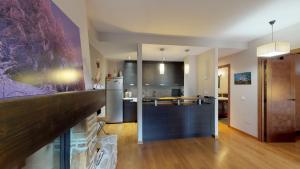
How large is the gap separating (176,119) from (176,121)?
0.17ft

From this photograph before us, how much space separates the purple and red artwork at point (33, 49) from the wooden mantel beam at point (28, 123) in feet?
0.44

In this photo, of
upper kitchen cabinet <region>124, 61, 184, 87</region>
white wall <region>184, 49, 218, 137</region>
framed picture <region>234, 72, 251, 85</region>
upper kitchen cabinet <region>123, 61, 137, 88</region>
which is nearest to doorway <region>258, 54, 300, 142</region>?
framed picture <region>234, 72, 251, 85</region>

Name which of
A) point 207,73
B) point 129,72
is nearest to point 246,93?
point 207,73

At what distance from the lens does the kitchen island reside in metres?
3.99

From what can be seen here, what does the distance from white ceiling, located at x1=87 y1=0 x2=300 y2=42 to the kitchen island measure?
1.83 m

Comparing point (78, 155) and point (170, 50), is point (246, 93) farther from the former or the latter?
point (78, 155)

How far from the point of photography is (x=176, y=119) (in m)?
4.14

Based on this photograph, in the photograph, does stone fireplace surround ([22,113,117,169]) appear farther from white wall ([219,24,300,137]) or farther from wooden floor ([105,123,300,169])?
white wall ([219,24,300,137])

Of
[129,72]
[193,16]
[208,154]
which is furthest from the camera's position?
[129,72]

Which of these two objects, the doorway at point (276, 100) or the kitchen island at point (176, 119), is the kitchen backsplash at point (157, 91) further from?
the doorway at point (276, 100)

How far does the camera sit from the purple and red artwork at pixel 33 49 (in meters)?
0.69

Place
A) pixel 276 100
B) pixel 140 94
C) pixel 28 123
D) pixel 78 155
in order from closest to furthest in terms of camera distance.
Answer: pixel 28 123, pixel 78 155, pixel 140 94, pixel 276 100

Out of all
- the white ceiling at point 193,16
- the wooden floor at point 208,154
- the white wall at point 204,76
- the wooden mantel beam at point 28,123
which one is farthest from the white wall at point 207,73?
the wooden mantel beam at point 28,123

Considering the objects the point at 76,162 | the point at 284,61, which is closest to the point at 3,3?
the point at 76,162
